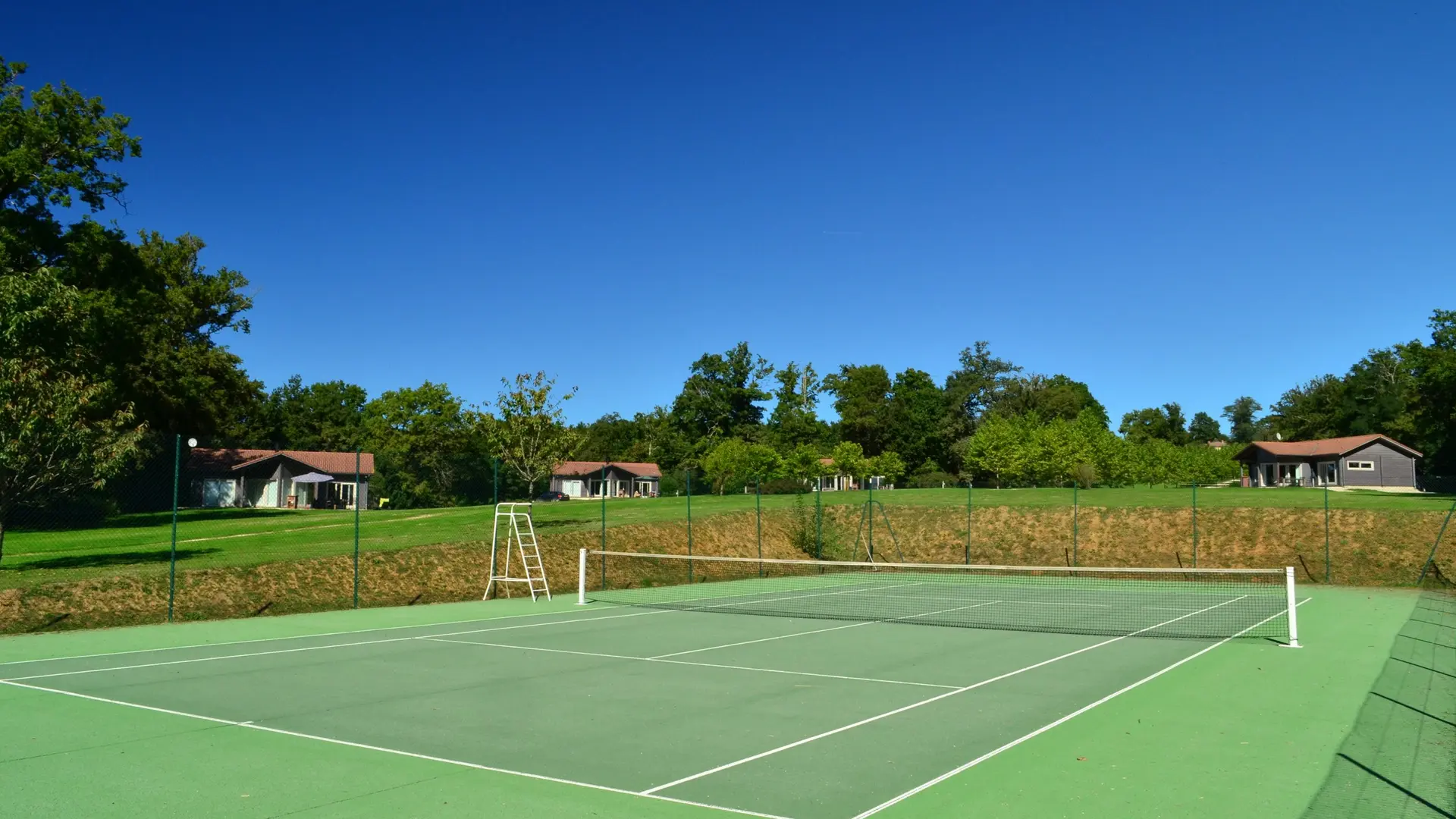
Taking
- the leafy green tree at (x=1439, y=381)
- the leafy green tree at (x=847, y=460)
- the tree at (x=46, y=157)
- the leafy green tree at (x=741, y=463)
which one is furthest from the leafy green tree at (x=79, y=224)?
the leafy green tree at (x=1439, y=381)

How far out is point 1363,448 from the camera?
236ft

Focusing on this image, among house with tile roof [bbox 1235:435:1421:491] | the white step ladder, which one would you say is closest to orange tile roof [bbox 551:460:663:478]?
house with tile roof [bbox 1235:435:1421:491]

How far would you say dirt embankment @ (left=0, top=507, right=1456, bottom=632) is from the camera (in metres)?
16.9

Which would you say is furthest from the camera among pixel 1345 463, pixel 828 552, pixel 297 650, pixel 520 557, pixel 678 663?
pixel 1345 463

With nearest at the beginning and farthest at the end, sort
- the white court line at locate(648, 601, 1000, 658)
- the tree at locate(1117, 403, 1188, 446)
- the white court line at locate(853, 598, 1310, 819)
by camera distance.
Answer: the white court line at locate(853, 598, 1310, 819) < the white court line at locate(648, 601, 1000, 658) < the tree at locate(1117, 403, 1188, 446)

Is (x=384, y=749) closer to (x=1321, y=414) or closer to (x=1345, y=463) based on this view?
(x=1345, y=463)

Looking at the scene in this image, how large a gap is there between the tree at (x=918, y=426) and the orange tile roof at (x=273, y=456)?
47.0 m

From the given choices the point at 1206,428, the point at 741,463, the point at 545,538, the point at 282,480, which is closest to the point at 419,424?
the point at 282,480

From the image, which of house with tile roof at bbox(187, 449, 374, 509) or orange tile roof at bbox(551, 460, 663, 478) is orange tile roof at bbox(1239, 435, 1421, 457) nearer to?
orange tile roof at bbox(551, 460, 663, 478)

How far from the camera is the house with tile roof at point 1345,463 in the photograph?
235 ft

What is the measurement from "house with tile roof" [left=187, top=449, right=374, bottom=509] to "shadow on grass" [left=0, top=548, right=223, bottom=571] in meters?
25.3

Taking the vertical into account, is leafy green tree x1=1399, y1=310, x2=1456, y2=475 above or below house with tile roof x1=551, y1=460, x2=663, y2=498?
above

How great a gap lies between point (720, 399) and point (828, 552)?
194 ft

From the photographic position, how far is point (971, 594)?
24.3 meters
